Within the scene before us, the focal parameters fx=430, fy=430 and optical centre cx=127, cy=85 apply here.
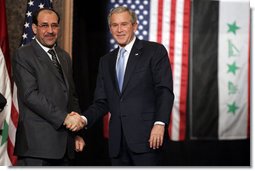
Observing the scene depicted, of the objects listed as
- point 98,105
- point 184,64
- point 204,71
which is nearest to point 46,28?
point 98,105

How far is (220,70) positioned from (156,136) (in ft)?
5.73

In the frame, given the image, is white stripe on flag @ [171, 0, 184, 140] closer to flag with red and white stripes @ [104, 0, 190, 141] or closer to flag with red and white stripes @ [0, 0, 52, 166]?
flag with red and white stripes @ [104, 0, 190, 141]

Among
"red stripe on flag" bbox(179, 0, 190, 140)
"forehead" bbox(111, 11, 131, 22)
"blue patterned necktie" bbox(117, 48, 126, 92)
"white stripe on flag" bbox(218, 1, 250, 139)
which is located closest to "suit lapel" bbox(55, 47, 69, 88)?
"blue patterned necktie" bbox(117, 48, 126, 92)

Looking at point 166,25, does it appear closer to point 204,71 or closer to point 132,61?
point 204,71

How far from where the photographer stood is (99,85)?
2.50m

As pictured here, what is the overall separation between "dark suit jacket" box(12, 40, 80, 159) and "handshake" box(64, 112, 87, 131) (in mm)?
30

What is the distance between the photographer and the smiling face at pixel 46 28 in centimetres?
237

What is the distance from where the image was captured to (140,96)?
7.50 ft

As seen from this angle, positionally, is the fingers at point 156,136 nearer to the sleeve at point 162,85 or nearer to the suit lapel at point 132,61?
the sleeve at point 162,85

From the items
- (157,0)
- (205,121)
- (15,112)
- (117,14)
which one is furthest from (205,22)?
(15,112)

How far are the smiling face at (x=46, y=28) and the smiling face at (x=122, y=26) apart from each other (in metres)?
0.33

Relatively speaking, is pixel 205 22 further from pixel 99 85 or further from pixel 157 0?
pixel 99 85

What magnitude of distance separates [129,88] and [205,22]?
169 cm

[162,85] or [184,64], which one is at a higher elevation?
[184,64]
